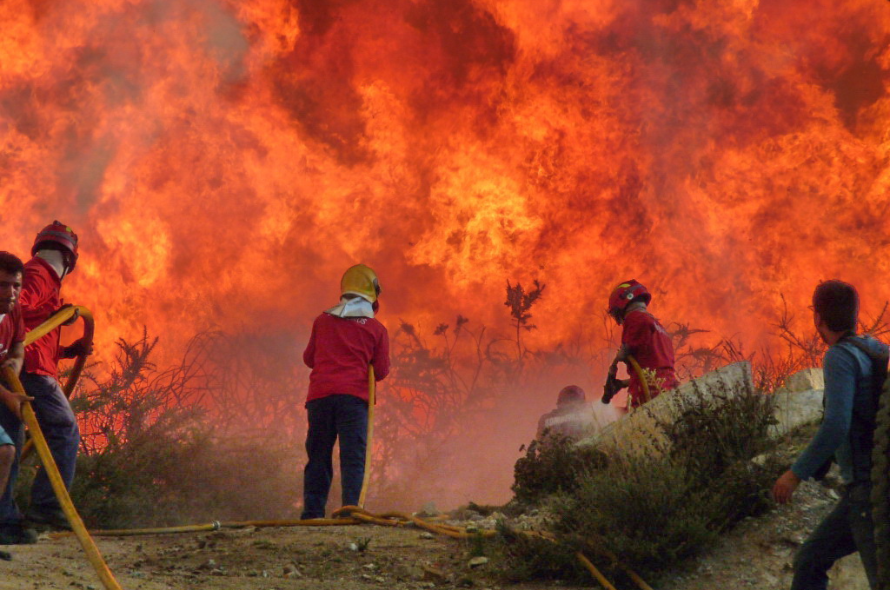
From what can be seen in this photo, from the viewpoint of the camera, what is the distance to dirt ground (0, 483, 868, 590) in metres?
4.95

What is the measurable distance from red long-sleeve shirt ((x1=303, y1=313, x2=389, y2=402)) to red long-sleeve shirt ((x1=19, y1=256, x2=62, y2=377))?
7.93ft

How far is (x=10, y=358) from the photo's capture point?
512 centimetres

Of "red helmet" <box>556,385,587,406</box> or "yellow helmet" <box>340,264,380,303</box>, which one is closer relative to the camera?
"yellow helmet" <box>340,264,380,303</box>

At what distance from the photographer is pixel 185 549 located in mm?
6281

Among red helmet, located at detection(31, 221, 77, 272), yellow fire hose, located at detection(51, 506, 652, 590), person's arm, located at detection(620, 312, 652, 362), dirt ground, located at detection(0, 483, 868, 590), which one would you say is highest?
person's arm, located at detection(620, 312, 652, 362)

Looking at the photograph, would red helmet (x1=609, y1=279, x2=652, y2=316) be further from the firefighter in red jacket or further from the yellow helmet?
the yellow helmet

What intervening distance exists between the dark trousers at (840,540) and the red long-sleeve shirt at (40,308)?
4590 millimetres

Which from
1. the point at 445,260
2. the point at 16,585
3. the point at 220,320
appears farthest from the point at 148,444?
the point at 445,260

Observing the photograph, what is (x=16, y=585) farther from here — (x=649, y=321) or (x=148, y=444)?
(x=649, y=321)

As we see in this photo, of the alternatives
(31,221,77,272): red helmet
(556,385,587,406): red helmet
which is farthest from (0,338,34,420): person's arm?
(556,385,587,406): red helmet

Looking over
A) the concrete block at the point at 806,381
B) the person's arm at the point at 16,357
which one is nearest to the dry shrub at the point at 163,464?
the person's arm at the point at 16,357

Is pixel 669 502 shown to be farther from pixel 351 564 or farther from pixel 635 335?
pixel 635 335

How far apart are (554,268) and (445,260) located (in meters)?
2.24

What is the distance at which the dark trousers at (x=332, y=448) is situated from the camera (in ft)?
25.2
